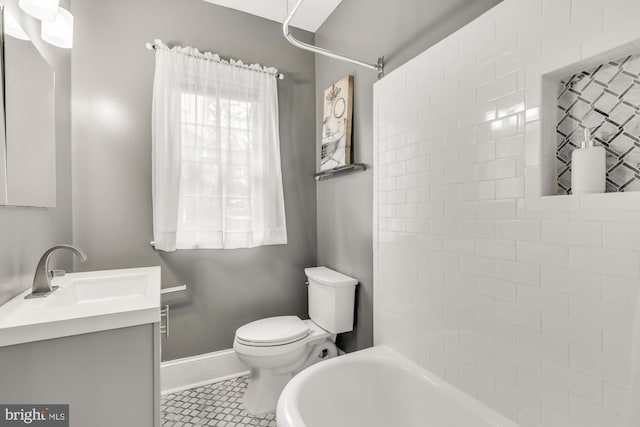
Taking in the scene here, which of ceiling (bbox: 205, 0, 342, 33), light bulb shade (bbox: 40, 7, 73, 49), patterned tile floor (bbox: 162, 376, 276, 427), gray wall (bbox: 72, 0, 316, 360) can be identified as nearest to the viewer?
light bulb shade (bbox: 40, 7, 73, 49)

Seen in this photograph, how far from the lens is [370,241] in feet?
6.29

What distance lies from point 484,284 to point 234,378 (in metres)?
1.95

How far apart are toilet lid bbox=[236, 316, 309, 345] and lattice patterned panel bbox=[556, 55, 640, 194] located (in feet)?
5.10

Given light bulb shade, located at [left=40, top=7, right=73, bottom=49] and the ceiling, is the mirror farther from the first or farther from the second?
the ceiling

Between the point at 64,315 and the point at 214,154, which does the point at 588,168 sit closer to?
the point at 64,315

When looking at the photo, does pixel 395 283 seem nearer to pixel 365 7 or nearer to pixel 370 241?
pixel 370 241

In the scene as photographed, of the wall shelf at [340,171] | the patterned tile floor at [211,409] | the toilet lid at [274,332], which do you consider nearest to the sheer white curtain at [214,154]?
the wall shelf at [340,171]

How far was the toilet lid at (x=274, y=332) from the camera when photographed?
1.81m

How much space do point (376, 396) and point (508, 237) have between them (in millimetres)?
998

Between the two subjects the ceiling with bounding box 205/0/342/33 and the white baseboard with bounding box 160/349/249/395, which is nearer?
the white baseboard with bounding box 160/349/249/395

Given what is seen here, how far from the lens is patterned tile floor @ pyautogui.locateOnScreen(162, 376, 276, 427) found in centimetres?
178

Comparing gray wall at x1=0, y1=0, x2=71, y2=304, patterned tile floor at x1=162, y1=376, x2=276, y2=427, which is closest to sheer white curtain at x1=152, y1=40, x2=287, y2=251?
gray wall at x1=0, y1=0, x2=71, y2=304

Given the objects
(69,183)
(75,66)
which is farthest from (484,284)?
(75,66)

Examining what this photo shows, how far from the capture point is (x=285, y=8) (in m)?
2.29
